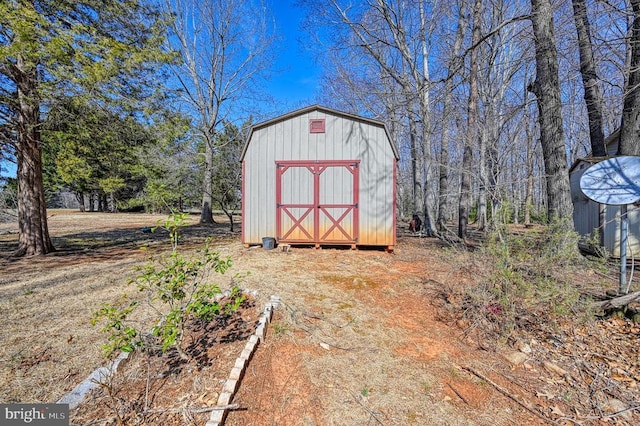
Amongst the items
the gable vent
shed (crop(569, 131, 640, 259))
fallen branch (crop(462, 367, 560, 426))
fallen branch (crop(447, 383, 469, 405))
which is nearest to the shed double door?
the gable vent

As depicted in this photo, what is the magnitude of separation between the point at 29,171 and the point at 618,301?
34.3 ft

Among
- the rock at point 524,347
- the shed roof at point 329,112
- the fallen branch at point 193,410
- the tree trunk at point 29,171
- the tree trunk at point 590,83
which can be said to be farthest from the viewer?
the shed roof at point 329,112

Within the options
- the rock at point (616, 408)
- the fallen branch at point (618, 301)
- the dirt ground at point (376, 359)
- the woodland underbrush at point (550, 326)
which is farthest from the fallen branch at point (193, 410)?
the fallen branch at point (618, 301)

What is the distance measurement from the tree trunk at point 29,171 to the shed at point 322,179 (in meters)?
4.40

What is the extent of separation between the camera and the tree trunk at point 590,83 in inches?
220

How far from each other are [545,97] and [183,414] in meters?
7.26

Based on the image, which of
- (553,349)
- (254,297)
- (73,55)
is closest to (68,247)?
(73,55)

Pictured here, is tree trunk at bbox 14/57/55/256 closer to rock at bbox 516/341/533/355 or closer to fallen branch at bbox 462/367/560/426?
fallen branch at bbox 462/367/560/426

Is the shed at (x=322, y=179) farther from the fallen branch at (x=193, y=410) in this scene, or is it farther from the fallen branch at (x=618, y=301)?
the fallen branch at (x=193, y=410)

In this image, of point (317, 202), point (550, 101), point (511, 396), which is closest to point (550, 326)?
point (511, 396)

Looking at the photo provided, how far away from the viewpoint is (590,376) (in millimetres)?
2352

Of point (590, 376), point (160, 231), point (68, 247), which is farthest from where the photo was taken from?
point (160, 231)

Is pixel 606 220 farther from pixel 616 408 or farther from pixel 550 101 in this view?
pixel 616 408

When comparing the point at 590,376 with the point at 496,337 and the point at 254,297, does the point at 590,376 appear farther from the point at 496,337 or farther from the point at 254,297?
the point at 254,297
